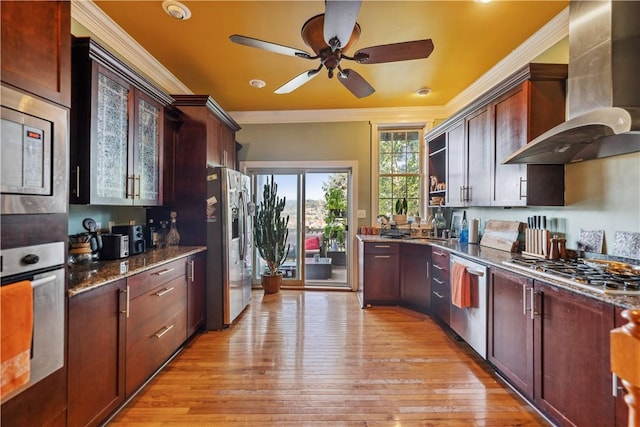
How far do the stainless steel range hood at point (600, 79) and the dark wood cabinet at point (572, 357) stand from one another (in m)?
0.92

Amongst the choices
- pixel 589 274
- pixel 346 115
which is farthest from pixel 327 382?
pixel 346 115

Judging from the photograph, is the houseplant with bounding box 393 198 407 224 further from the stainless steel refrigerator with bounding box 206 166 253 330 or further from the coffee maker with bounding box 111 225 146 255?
the coffee maker with bounding box 111 225 146 255

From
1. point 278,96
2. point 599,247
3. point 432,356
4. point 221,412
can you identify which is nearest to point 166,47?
point 278,96

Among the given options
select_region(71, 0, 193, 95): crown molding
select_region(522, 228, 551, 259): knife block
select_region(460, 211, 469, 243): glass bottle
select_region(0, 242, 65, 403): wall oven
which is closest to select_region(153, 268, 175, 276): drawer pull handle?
select_region(0, 242, 65, 403): wall oven

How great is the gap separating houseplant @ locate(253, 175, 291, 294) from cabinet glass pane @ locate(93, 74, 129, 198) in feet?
7.04

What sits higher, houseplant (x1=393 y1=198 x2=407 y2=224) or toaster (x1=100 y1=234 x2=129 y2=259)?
houseplant (x1=393 y1=198 x2=407 y2=224)

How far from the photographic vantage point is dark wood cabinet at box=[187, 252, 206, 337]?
8.54 ft

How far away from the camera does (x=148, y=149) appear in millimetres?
2553

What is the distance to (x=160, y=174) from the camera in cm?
274

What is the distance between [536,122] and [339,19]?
1779 millimetres

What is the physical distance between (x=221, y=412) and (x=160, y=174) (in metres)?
2.17

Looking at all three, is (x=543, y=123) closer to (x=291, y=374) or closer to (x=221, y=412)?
(x=291, y=374)

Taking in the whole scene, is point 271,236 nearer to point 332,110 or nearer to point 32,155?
point 332,110

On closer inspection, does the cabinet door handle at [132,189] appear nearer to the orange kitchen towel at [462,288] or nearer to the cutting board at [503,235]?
the orange kitchen towel at [462,288]
